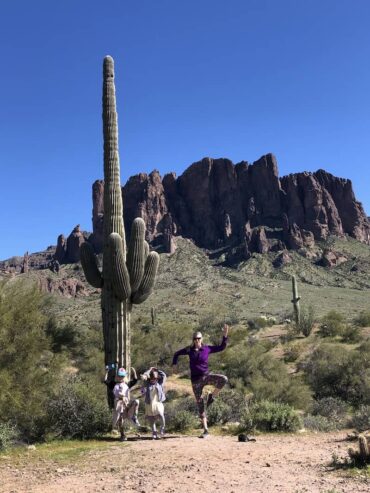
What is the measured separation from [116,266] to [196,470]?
18.9ft

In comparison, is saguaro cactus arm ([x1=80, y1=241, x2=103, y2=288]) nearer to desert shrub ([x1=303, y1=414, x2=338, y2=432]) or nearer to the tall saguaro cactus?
the tall saguaro cactus

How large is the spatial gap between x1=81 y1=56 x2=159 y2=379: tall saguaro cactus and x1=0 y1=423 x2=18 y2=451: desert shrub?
2.57 metres

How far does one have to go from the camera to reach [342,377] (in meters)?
16.5

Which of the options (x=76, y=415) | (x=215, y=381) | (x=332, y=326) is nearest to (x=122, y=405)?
(x=76, y=415)

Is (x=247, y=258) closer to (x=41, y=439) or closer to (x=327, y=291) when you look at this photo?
(x=327, y=291)

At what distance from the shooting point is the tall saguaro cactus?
11094 millimetres

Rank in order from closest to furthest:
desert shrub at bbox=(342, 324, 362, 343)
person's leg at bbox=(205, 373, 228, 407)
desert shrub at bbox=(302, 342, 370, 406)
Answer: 1. person's leg at bbox=(205, 373, 228, 407)
2. desert shrub at bbox=(302, 342, 370, 406)
3. desert shrub at bbox=(342, 324, 362, 343)

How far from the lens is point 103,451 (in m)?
7.63

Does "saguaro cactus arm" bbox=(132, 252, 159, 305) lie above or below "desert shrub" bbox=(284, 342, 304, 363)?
above

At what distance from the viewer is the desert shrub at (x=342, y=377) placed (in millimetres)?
15430

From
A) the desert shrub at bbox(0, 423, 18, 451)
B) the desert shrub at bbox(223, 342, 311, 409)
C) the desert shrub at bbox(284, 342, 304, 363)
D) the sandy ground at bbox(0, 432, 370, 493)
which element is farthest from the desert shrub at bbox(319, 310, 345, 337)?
the desert shrub at bbox(0, 423, 18, 451)

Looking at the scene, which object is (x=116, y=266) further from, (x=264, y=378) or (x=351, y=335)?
(x=351, y=335)

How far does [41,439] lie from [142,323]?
22.0 m

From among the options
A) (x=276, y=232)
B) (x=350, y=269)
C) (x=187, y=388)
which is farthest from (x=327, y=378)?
(x=276, y=232)
